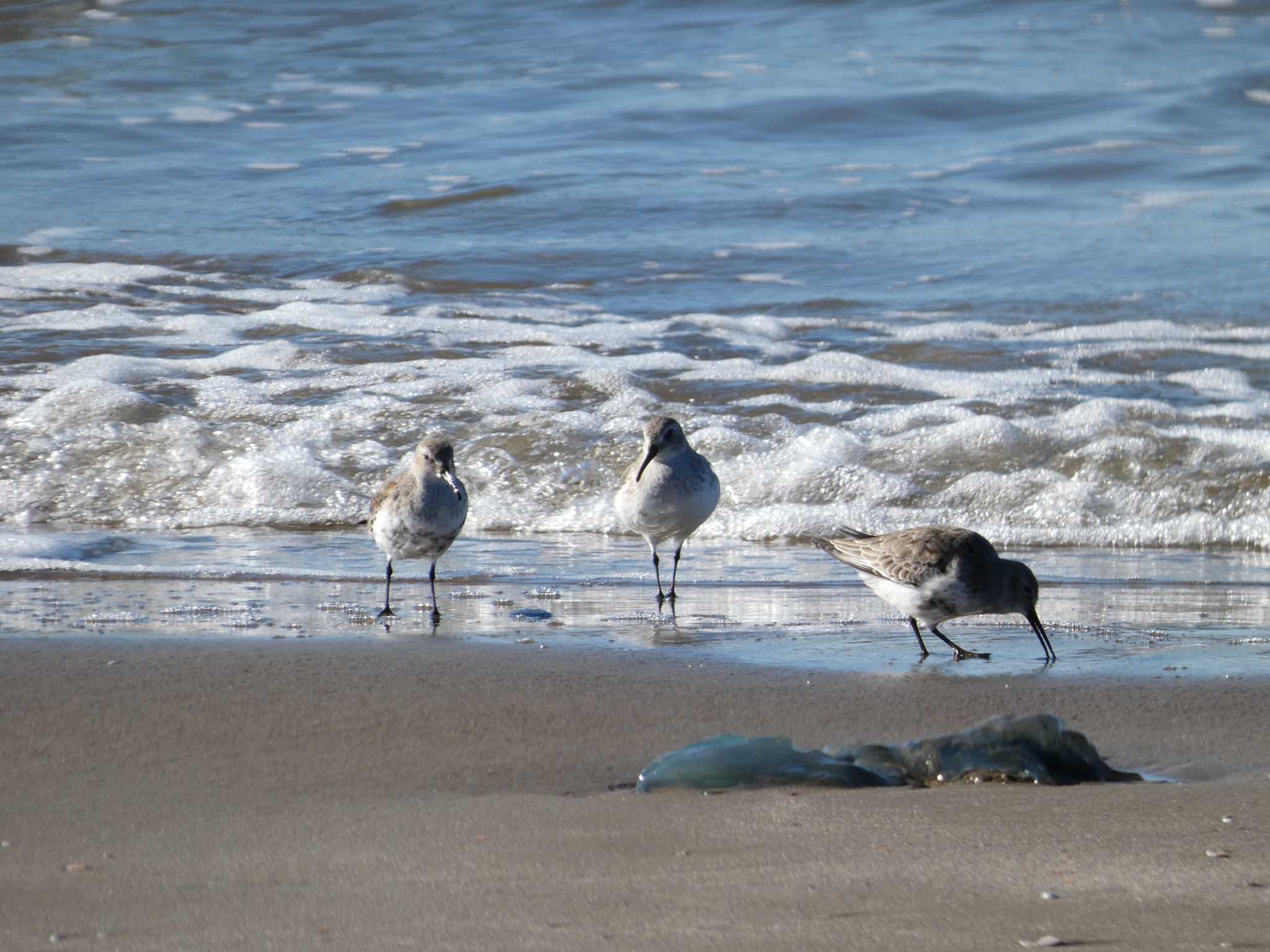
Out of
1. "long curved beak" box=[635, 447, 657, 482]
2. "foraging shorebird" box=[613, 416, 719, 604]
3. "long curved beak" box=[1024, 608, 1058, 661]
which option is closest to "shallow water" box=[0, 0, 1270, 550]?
"foraging shorebird" box=[613, 416, 719, 604]

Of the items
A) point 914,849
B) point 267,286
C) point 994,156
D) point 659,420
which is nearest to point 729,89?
point 994,156

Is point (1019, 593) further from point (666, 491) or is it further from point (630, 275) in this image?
point (630, 275)

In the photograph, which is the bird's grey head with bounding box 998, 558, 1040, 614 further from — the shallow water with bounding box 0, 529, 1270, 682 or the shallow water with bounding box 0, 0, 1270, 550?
the shallow water with bounding box 0, 0, 1270, 550

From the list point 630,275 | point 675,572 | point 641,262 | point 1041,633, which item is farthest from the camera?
point 641,262

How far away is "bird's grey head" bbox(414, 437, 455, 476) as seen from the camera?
6008mm

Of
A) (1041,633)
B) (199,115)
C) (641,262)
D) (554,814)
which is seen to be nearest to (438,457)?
(1041,633)

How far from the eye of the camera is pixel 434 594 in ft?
19.5

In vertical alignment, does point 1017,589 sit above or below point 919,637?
above

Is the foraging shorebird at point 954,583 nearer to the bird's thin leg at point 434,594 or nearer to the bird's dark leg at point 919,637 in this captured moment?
the bird's dark leg at point 919,637

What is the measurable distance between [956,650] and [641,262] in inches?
336

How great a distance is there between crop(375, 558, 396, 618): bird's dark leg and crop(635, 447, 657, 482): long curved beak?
111 centimetres

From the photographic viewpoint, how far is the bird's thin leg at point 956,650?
5102 mm

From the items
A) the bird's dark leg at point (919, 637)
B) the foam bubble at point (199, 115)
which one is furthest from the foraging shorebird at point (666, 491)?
the foam bubble at point (199, 115)

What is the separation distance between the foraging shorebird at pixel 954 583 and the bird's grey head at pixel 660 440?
5.15ft
